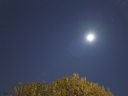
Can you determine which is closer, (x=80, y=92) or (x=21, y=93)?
(x=80, y=92)

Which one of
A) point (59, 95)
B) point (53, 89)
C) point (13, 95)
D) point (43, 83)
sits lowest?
point (59, 95)

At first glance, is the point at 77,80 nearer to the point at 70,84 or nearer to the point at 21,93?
the point at 70,84

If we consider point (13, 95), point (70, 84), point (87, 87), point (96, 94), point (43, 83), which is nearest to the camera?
point (87, 87)

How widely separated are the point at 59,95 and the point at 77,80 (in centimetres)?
308

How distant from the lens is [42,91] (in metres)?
26.8

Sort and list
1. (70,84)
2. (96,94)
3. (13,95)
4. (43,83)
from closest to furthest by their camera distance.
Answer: (70,84), (96,94), (13,95), (43,83)

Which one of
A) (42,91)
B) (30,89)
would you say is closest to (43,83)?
(42,91)

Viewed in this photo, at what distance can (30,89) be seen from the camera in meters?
25.0

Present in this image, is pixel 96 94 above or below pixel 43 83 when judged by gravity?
below

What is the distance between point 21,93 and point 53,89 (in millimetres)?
6683

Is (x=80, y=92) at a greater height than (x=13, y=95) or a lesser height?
lesser

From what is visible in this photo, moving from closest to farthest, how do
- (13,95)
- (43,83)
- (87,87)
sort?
1. (87,87)
2. (13,95)
3. (43,83)

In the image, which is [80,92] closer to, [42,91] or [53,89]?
[53,89]

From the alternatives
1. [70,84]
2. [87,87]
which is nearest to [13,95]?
[70,84]
